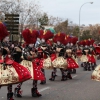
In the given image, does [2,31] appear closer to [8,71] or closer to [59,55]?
[8,71]

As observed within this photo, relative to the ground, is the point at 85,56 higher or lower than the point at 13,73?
higher

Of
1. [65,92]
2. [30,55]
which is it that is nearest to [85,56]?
[65,92]

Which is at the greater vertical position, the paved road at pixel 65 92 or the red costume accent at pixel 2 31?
the red costume accent at pixel 2 31

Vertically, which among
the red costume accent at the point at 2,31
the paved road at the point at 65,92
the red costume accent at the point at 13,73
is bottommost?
the paved road at the point at 65,92

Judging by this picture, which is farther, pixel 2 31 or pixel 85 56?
pixel 85 56

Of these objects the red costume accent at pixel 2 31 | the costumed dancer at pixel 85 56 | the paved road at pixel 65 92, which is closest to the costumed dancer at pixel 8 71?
the red costume accent at pixel 2 31

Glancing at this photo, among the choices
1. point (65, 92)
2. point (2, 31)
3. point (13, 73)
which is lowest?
point (65, 92)

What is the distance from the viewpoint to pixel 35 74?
9922mm

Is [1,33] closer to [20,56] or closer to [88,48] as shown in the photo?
[20,56]

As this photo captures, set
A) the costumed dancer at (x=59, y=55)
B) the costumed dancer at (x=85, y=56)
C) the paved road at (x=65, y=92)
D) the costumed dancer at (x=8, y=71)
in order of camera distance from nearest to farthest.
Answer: the costumed dancer at (x=8, y=71), the paved road at (x=65, y=92), the costumed dancer at (x=59, y=55), the costumed dancer at (x=85, y=56)

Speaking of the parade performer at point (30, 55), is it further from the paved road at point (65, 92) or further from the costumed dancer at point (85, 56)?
the costumed dancer at point (85, 56)

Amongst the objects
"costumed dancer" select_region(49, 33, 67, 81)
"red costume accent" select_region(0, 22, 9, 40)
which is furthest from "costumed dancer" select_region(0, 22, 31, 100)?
"costumed dancer" select_region(49, 33, 67, 81)

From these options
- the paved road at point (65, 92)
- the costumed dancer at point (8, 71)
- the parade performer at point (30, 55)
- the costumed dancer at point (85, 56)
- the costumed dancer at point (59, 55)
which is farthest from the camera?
the costumed dancer at point (85, 56)

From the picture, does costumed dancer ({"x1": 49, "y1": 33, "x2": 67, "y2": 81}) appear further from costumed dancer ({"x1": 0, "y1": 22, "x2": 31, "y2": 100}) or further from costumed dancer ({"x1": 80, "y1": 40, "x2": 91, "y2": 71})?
costumed dancer ({"x1": 80, "y1": 40, "x2": 91, "y2": 71})
